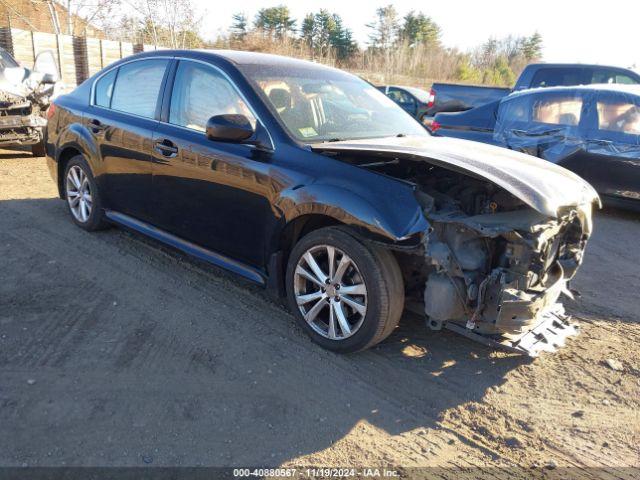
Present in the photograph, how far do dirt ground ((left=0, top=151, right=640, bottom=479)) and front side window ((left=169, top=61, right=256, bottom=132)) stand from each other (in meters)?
1.33

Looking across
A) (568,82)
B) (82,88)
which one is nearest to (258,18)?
(568,82)

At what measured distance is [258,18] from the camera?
54.8m

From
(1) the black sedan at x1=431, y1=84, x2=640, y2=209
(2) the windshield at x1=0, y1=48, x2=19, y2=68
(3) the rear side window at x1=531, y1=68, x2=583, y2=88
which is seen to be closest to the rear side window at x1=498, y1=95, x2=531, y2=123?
(1) the black sedan at x1=431, y1=84, x2=640, y2=209

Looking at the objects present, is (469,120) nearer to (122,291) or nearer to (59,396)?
(122,291)

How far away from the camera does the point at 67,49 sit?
54.5 ft

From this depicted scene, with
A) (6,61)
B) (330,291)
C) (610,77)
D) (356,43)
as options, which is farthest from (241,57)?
(356,43)

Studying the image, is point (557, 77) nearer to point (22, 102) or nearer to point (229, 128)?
point (229, 128)

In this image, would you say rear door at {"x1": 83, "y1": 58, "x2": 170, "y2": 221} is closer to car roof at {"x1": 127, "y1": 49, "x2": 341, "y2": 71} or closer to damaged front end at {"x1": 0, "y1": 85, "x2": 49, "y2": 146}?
car roof at {"x1": 127, "y1": 49, "x2": 341, "y2": 71}

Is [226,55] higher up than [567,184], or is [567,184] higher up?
[226,55]

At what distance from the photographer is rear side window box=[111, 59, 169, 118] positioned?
4.30 m

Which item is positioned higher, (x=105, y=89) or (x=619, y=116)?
(x=105, y=89)

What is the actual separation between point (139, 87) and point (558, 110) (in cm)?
552

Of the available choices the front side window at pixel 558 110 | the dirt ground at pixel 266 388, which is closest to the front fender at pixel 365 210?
the dirt ground at pixel 266 388

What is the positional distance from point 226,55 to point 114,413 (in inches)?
107
